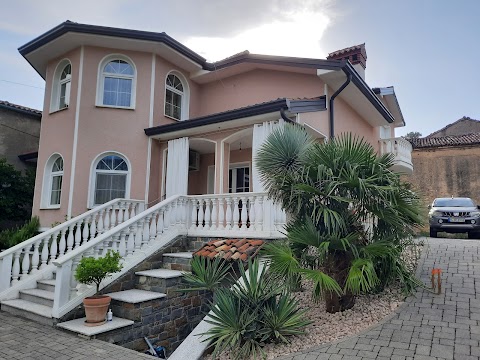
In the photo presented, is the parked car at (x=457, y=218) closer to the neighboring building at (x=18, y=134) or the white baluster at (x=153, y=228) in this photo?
the white baluster at (x=153, y=228)

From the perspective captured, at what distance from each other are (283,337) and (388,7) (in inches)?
408

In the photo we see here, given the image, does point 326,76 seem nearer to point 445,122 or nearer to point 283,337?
point 283,337

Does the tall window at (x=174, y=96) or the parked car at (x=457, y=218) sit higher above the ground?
the tall window at (x=174, y=96)

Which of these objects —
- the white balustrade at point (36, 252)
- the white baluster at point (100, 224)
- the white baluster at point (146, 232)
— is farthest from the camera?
the white baluster at point (100, 224)

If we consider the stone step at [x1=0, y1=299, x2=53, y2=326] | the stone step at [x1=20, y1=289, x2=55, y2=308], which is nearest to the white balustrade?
the stone step at [x1=20, y1=289, x2=55, y2=308]

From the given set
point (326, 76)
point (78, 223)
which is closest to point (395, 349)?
point (78, 223)

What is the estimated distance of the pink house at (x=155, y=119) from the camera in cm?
936

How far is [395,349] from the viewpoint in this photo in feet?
13.5

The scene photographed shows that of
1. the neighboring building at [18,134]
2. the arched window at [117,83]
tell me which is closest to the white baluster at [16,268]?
the arched window at [117,83]

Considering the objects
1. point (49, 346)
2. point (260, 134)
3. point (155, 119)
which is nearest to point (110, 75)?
point (155, 119)

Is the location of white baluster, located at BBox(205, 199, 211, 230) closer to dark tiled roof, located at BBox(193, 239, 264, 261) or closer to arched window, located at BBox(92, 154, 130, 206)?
dark tiled roof, located at BBox(193, 239, 264, 261)

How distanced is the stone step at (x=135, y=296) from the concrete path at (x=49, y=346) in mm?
932

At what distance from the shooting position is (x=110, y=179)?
1152cm

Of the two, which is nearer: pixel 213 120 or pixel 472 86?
pixel 213 120
